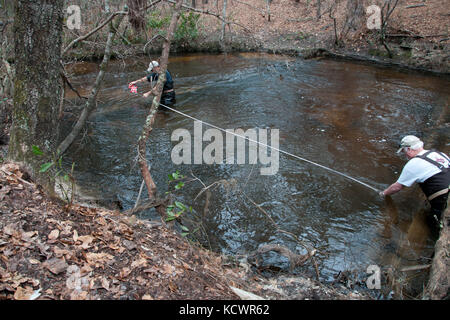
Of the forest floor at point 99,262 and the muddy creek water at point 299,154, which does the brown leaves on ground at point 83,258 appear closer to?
the forest floor at point 99,262

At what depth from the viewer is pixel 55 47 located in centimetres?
371

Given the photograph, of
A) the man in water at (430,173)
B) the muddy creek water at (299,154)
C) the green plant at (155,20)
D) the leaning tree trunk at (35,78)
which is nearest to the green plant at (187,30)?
the green plant at (155,20)

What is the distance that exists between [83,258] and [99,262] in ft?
0.49

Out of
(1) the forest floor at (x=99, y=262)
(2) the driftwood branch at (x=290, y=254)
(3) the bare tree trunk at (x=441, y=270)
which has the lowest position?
(2) the driftwood branch at (x=290, y=254)

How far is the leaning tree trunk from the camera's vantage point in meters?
3.50

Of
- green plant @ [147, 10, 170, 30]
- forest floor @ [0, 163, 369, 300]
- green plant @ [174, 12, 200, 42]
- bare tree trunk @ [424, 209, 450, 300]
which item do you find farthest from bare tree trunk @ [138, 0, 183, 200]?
green plant @ [174, 12, 200, 42]

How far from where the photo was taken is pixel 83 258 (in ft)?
9.82

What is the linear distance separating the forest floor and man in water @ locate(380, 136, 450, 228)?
231cm

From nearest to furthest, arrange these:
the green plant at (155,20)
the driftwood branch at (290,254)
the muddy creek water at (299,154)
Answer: the driftwood branch at (290,254) → the muddy creek water at (299,154) → the green plant at (155,20)

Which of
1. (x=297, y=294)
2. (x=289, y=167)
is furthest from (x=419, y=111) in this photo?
(x=297, y=294)

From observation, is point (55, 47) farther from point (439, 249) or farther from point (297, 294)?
point (439, 249)

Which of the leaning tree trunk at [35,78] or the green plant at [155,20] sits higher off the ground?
the green plant at [155,20]

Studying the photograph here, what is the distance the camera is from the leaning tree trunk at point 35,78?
350 cm

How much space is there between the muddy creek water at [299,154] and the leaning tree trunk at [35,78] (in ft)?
4.18
